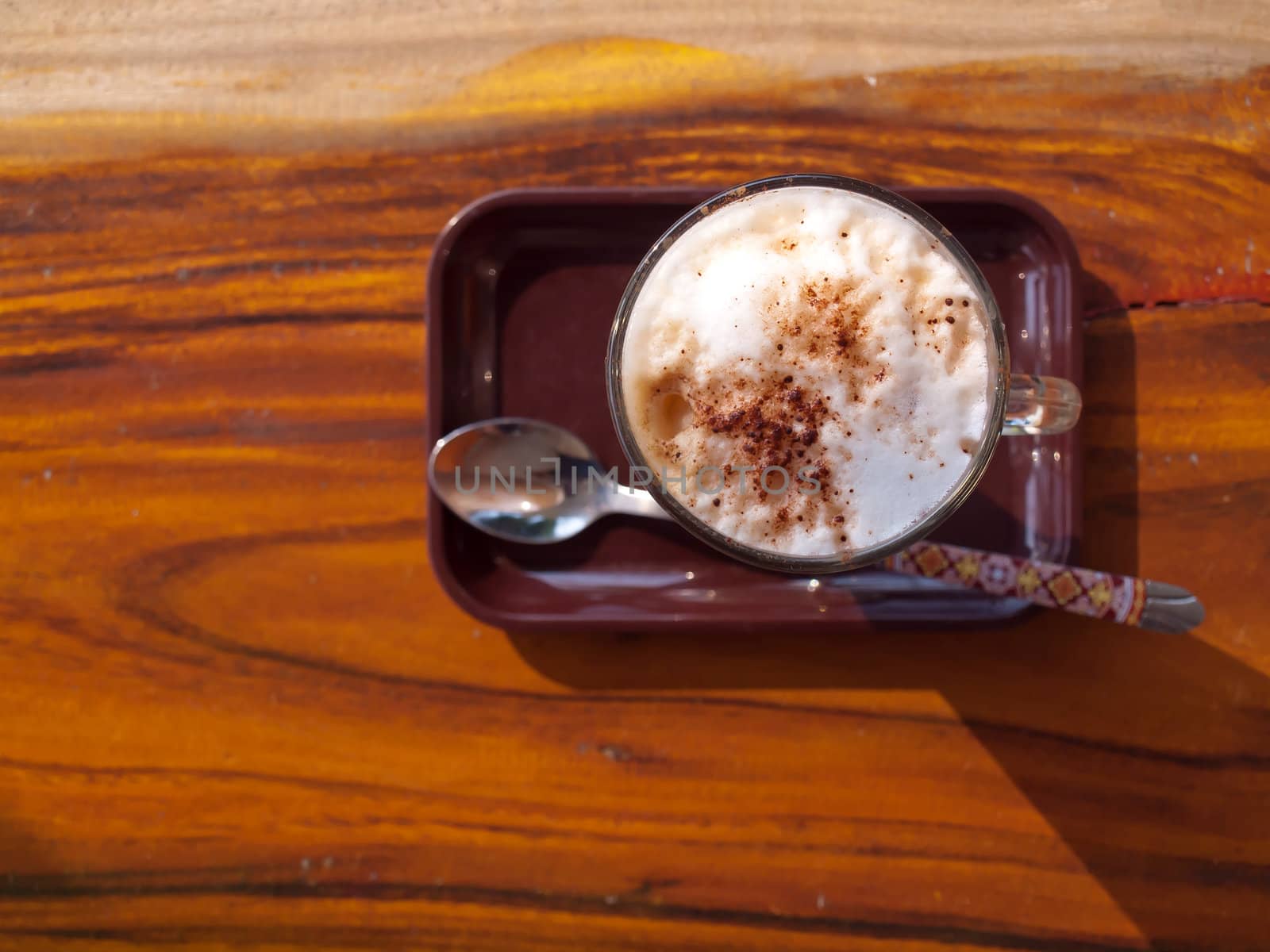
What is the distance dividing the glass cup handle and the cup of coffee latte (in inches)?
3.0

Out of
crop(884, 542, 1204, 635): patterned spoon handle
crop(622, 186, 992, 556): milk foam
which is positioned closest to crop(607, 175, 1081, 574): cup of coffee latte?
crop(622, 186, 992, 556): milk foam

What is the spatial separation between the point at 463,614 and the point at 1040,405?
28.3 inches

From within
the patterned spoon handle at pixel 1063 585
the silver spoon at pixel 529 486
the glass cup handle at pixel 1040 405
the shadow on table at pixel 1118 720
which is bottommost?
the shadow on table at pixel 1118 720

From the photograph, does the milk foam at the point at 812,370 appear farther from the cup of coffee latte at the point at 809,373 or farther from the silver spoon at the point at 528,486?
the silver spoon at the point at 528,486

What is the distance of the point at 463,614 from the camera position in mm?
1082

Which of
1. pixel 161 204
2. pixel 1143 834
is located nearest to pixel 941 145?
pixel 1143 834

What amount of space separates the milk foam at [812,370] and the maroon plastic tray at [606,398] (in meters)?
0.21

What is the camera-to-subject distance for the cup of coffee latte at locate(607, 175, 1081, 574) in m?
0.77

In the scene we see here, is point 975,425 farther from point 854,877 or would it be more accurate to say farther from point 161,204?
point 161,204

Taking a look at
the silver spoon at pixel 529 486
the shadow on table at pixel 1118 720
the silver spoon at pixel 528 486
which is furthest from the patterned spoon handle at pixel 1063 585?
the silver spoon at pixel 529 486

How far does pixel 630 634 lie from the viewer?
3.52 feet

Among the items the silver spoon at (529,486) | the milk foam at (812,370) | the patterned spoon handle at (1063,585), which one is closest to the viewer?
the milk foam at (812,370)

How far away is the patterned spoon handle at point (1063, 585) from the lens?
0.90 m

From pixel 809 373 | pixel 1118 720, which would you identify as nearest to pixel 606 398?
pixel 809 373
